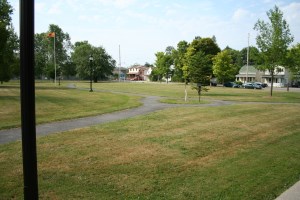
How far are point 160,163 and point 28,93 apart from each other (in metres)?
5.08

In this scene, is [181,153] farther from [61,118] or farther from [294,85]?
[294,85]

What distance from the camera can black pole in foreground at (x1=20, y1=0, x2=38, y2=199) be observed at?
106 inches

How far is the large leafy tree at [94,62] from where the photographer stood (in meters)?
92.2


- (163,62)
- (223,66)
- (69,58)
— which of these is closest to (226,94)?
(223,66)

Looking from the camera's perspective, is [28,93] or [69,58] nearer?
[28,93]

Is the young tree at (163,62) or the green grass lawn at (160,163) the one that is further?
the young tree at (163,62)

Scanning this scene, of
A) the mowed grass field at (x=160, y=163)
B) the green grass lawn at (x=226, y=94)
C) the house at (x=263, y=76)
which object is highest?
the house at (x=263, y=76)

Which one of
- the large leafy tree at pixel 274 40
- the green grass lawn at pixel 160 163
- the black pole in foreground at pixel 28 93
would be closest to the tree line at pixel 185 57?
the large leafy tree at pixel 274 40

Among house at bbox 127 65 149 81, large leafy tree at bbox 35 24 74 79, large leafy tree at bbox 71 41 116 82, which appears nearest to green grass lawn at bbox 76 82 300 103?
large leafy tree at bbox 71 41 116 82

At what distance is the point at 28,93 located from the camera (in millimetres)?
2721

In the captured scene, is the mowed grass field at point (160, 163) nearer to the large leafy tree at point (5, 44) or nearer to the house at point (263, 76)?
the large leafy tree at point (5, 44)

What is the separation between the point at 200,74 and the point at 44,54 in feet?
296

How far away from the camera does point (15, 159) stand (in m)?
7.25

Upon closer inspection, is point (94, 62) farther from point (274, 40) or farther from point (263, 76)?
point (274, 40)
